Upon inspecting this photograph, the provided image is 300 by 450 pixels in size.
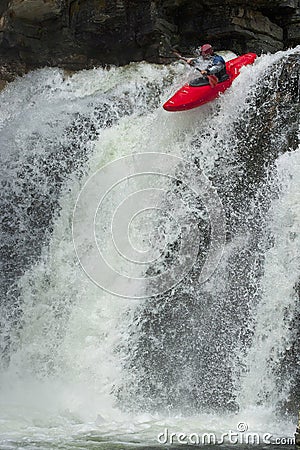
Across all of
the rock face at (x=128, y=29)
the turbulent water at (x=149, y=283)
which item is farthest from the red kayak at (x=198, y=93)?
the rock face at (x=128, y=29)

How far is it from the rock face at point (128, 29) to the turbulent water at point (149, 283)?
2408 mm

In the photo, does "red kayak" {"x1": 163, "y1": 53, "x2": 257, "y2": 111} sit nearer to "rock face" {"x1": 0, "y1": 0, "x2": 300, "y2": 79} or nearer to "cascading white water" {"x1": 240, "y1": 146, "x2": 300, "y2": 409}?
"cascading white water" {"x1": 240, "y1": 146, "x2": 300, "y2": 409}

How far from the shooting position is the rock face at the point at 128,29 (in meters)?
11.0

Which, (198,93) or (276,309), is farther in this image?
(198,93)

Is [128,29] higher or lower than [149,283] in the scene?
higher

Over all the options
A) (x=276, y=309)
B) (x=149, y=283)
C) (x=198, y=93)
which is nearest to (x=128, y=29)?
(x=198, y=93)

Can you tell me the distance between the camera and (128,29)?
11.2 metres

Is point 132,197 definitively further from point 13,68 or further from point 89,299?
point 13,68

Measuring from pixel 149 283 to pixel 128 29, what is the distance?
5.27 m

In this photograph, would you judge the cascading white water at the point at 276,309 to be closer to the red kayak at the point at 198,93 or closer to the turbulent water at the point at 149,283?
the turbulent water at the point at 149,283

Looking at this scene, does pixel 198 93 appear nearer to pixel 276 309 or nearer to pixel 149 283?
pixel 149 283

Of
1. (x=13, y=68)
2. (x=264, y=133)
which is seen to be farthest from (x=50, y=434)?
(x=13, y=68)

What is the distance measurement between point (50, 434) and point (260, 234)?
2597 mm

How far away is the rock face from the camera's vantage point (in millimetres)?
10977
